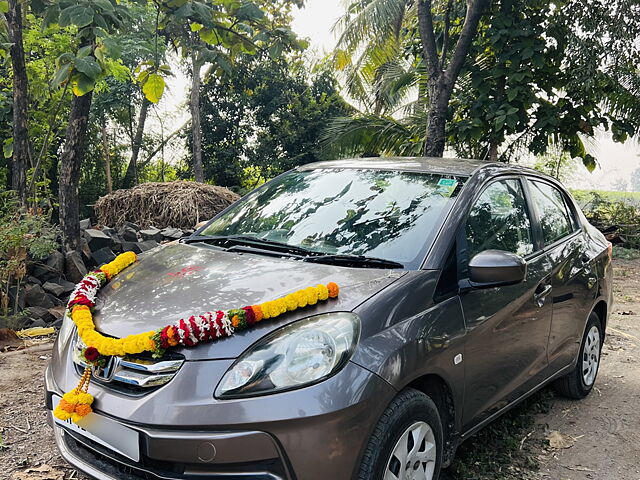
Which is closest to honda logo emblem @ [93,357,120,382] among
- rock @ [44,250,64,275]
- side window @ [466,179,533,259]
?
side window @ [466,179,533,259]

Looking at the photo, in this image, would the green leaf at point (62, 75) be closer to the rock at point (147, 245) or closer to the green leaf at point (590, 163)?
the rock at point (147, 245)

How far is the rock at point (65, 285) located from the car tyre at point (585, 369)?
203 inches

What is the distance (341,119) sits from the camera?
15.1 m

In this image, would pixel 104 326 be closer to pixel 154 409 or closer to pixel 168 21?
pixel 154 409

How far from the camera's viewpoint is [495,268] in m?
2.86

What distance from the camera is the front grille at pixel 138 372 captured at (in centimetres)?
227

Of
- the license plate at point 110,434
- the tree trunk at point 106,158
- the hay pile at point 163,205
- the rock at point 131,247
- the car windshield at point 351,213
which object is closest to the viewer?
the license plate at point 110,434

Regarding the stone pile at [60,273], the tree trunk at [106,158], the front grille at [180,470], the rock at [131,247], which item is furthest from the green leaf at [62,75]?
the tree trunk at [106,158]

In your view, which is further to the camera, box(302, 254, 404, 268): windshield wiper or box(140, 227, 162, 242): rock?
box(140, 227, 162, 242): rock

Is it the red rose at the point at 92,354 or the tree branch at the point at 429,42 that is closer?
the red rose at the point at 92,354

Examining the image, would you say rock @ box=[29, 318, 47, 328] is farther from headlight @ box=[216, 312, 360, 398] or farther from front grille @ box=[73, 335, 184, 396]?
headlight @ box=[216, 312, 360, 398]

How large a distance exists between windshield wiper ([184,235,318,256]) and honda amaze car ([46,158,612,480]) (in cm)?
1

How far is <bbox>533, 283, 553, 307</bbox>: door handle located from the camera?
3.49m

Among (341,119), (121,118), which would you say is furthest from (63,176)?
(121,118)
